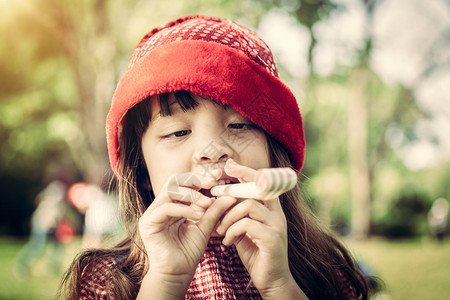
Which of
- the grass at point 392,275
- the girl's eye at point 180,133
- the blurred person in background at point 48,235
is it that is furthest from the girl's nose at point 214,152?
the blurred person in background at point 48,235

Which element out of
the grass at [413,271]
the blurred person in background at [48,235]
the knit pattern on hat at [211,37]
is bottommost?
the grass at [413,271]

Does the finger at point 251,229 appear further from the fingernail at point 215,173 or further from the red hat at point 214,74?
the red hat at point 214,74

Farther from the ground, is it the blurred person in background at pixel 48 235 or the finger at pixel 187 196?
the finger at pixel 187 196

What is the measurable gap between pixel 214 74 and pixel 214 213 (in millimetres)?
517

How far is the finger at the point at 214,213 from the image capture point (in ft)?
4.18

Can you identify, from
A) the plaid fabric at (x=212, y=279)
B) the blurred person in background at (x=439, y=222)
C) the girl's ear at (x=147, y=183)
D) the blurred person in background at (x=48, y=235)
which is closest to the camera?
the plaid fabric at (x=212, y=279)

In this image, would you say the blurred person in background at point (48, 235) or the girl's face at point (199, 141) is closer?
the girl's face at point (199, 141)

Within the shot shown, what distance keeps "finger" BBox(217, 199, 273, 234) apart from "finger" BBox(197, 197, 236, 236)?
3 cm

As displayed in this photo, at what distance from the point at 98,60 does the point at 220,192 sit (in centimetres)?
828

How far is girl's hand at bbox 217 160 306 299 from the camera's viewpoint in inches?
50.5

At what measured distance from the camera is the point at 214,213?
51.0 inches

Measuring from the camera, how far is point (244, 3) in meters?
9.13

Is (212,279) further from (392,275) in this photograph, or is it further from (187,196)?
(392,275)

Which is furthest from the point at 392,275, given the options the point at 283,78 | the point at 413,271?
the point at 283,78
